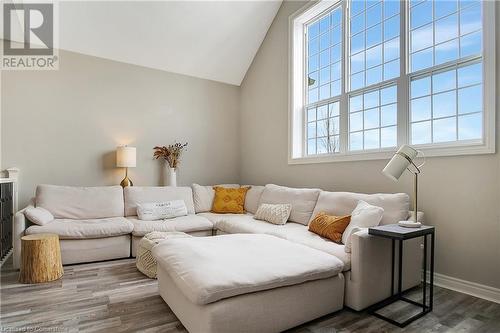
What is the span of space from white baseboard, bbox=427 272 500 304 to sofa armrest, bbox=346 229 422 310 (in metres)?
0.59

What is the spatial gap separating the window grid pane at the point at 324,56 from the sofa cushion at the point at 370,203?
5.01ft

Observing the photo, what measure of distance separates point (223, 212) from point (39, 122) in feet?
9.12

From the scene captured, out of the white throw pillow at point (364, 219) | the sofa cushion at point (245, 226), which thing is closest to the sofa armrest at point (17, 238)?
the sofa cushion at point (245, 226)

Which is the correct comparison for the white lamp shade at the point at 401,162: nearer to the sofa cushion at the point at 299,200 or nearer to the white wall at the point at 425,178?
the white wall at the point at 425,178

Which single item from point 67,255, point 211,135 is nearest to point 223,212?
point 211,135

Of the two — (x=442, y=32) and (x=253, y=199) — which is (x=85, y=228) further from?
(x=442, y=32)

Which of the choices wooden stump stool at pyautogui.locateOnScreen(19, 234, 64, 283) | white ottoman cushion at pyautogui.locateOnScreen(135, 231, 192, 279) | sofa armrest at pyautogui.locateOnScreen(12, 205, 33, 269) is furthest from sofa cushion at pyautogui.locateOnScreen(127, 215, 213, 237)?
sofa armrest at pyautogui.locateOnScreen(12, 205, 33, 269)

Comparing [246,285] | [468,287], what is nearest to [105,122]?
[246,285]

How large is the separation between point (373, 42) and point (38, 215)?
4.19m

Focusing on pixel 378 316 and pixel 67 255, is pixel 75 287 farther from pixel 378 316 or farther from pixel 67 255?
pixel 378 316

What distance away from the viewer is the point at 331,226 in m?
2.68

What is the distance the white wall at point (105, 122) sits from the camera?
392cm

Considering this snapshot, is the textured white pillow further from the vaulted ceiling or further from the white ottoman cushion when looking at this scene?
the vaulted ceiling

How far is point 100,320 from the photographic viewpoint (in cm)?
202
